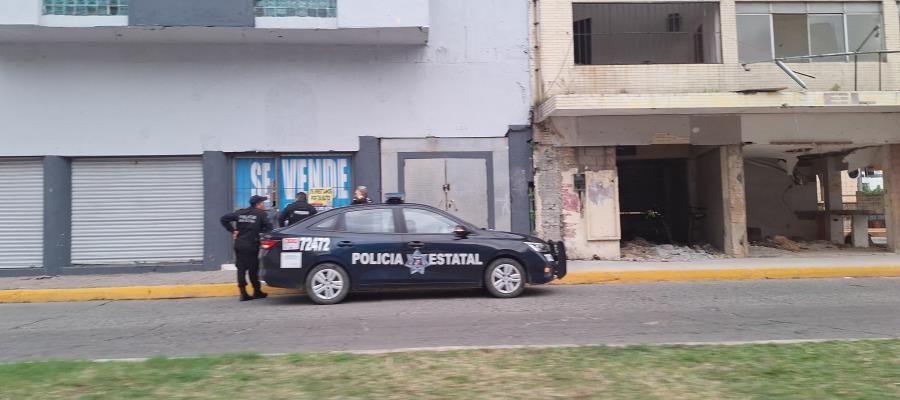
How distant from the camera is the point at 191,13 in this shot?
11.7 meters

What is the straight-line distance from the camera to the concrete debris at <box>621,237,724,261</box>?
527 inches

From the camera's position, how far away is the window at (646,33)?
14.0 meters

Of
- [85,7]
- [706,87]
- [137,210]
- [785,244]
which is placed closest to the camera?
[85,7]

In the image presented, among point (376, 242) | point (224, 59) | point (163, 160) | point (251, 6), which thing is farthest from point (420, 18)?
point (163, 160)

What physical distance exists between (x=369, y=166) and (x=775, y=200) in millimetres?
13046

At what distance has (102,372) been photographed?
181 inches

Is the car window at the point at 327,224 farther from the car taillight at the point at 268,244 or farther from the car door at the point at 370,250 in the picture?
the car taillight at the point at 268,244

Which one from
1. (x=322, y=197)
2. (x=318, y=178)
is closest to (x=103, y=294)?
(x=322, y=197)

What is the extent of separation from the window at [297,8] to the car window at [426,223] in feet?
17.6

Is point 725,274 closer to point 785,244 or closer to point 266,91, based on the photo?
point 785,244

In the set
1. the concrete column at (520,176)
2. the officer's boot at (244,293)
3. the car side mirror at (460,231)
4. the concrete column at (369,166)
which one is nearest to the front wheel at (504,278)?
the car side mirror at (460,231)

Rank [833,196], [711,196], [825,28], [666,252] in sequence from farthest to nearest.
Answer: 1. [833,196]
2. [711,196]
3. [825,28]
4. [666,252]

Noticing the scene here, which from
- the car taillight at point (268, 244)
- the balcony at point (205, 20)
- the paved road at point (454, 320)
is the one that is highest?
the balcony at point (205, 20)

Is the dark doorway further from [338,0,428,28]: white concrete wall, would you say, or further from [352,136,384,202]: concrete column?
[338,0,428,28]: white concrete wall
